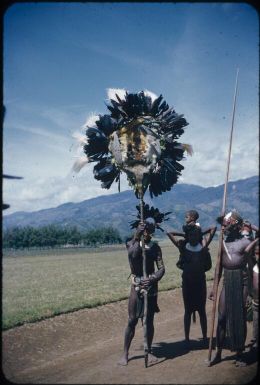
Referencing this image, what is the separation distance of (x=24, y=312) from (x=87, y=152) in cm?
690

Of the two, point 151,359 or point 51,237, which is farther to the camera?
point 51,237

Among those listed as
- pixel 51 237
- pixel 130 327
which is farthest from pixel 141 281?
pixel 51 237

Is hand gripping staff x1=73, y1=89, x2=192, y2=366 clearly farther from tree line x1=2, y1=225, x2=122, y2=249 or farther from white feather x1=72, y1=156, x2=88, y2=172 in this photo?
tree line x1=2, y1=225, x2=122, y2=249

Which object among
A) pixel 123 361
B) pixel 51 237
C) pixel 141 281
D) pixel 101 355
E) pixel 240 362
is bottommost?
pixel 51 237

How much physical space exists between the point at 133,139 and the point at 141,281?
2.58m

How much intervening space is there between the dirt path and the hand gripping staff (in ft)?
9.59

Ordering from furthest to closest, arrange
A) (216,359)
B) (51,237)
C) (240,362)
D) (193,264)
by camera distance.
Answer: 1. (51,237)
2. (193,264)
3. (216,359)
4. (240,362)

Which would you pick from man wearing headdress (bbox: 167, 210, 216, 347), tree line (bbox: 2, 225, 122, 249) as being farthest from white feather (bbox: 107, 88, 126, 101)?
tree line (bbox: 2, 225, 122, 249)

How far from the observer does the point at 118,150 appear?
Result: 716cm

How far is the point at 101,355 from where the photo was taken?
25.5ft

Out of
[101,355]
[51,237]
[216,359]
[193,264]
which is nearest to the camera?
[216,359]

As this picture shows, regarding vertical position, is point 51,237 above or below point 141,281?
below

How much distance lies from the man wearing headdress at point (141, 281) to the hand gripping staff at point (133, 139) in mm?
622

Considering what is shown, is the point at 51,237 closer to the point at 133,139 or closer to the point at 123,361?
the point at 123,361
